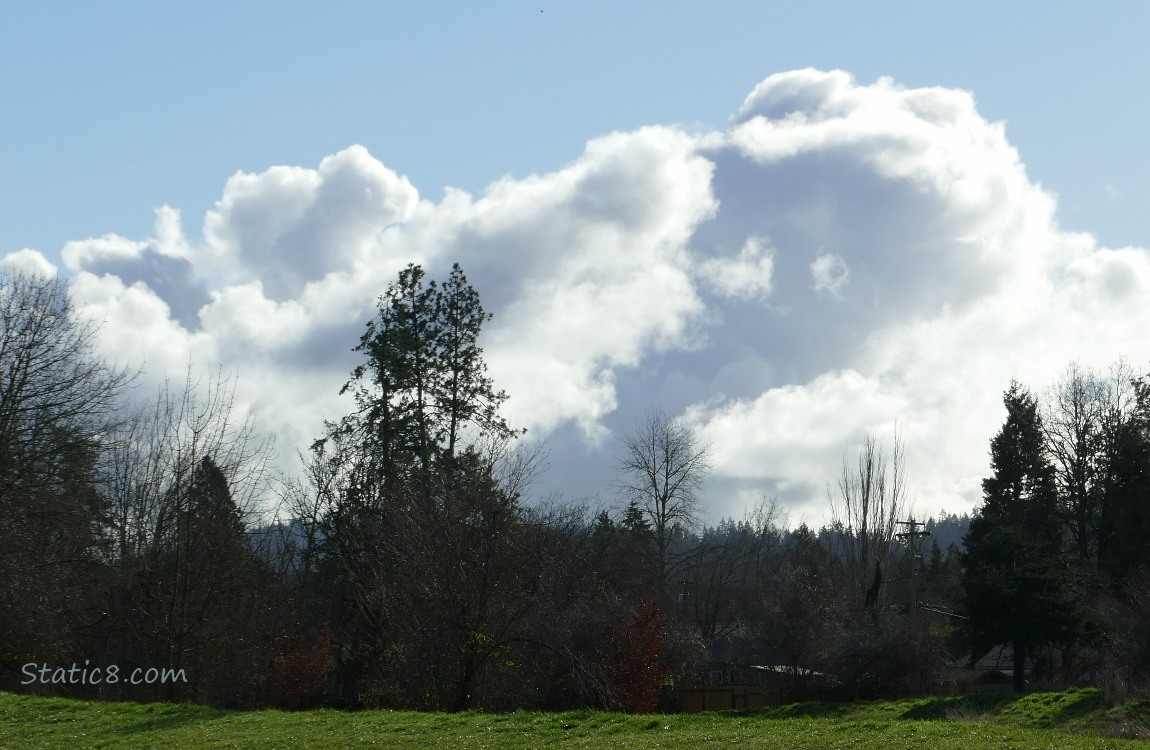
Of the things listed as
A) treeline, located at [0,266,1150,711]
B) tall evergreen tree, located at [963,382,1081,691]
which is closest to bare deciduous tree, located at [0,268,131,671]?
treeline, located at [0,266,1150,711]

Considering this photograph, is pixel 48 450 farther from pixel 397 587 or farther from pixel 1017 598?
pixel 1017 598

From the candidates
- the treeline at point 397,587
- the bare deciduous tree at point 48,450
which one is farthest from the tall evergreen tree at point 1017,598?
the bare deciduous tree at point 48,450

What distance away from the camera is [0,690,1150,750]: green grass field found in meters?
13.6

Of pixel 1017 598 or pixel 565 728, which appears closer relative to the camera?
pixel 565 728

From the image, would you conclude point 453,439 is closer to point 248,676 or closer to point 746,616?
point 248,676

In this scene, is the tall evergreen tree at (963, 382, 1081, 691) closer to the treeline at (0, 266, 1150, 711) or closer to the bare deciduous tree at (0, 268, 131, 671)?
the treeline at (0, 266, 1150, 711)

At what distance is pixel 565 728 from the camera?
16109 mm

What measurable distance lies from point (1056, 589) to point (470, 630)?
18.5 metres

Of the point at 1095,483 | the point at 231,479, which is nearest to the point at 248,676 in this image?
the point at 231,479

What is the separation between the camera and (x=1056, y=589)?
2919cm

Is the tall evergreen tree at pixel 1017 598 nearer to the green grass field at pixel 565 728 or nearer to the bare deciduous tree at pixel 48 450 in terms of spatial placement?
the green grass field at pixel 565 728

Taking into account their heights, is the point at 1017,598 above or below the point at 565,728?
above

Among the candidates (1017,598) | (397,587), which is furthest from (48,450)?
(1017,598)

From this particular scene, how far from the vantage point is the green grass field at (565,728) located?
13617 mm
